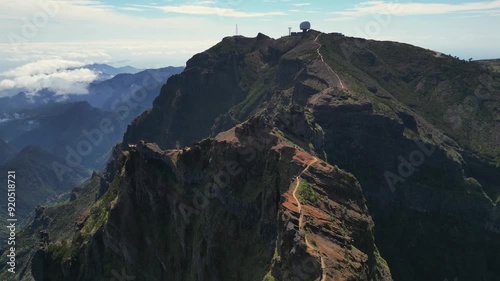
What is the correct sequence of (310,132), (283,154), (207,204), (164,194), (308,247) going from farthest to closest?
(310,132) → (164,194) → (207,204) → (283,154) → (308,247)

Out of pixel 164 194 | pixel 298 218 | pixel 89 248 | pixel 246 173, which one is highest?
pixel 298 218

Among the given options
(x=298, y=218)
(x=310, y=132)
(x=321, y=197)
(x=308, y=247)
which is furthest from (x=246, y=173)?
(x=310, y=132)

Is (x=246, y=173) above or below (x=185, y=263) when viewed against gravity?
above

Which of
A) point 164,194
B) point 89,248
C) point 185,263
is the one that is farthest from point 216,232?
point 89,248

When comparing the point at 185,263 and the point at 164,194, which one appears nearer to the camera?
the point at 185,263

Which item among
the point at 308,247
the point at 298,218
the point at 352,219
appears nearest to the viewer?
the point at 308,247

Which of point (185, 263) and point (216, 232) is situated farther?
point (185, 263)

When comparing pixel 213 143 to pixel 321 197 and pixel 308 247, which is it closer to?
pixel 321 197

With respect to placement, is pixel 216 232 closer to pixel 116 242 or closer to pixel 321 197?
pixel 321 197

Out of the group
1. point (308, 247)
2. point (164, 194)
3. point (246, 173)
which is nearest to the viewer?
point (308, 247)
